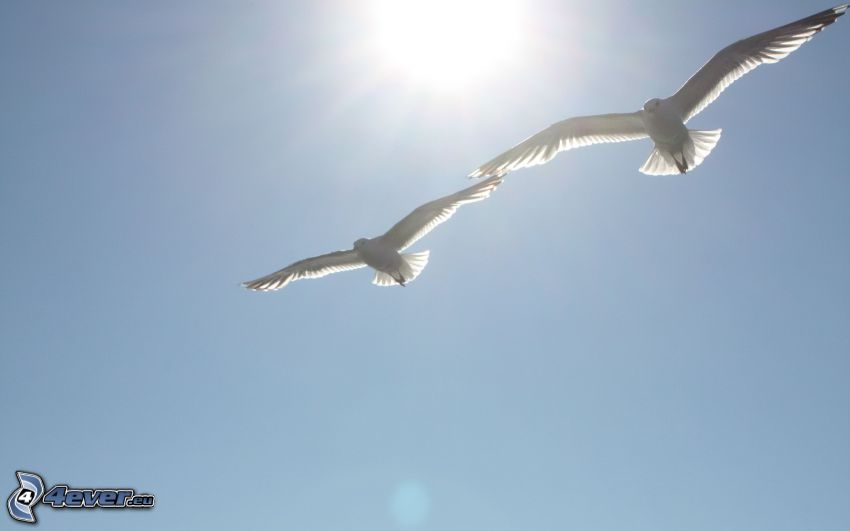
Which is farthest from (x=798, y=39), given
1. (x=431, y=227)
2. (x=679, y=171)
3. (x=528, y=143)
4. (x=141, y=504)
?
(x=141, y=504)

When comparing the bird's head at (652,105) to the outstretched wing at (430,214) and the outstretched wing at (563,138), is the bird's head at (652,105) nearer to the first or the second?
the outstretched wing at (563,138)

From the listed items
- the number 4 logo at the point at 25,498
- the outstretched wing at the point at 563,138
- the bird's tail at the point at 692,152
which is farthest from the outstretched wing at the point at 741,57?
the number 4 logo at the point at 25,498

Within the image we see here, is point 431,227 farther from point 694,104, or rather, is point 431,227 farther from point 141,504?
point 141,504

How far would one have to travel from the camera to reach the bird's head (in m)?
16.1

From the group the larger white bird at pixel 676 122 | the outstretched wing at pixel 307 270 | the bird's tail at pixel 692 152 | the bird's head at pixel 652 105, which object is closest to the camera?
the larger white bird at pixel 676 122

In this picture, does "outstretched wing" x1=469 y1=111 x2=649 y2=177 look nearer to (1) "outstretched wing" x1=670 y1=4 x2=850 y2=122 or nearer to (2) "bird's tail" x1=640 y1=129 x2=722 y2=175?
(2) "bird's tail" x1=640 y1=129 x2=722 y2=175

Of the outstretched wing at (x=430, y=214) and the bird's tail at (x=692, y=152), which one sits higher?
the outstretched wing at (x=430, y=214)

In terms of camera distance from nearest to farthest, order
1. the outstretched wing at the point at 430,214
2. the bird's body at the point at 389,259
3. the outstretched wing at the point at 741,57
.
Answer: the outstretched wing at the point at 741,57, the outstretched wing at the point at 430,214, the bird's body at the point at 389,259

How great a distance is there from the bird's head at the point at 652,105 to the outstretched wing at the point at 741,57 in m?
0.40

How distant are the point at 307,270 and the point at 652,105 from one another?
7361 mm

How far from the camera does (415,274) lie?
18.7 meters

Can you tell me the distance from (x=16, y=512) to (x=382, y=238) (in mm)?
8818

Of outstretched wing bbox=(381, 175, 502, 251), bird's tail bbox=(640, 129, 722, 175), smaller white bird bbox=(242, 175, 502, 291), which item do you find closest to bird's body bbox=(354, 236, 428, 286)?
smaller white bird bbox=(242, 175, 502, 291)

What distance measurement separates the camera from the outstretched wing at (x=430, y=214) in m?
17.7
